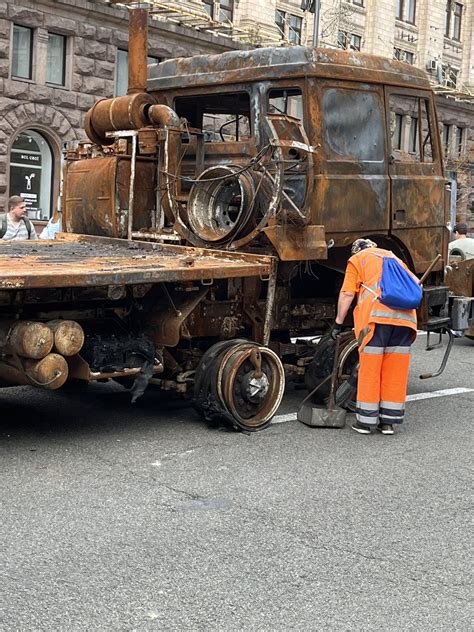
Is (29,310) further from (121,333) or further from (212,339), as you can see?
(212,339)

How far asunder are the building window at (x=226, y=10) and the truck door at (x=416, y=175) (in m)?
20.2

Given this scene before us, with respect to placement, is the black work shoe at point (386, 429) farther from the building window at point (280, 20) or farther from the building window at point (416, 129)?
the building window at point (280, 20)

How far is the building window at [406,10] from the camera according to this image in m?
38.9

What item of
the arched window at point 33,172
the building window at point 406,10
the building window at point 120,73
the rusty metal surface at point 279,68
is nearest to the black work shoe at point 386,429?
the rusty metal surface at point 279,68

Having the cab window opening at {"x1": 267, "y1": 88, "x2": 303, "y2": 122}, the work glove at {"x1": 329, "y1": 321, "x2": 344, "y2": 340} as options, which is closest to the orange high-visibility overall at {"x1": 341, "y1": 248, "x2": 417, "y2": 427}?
the work glove at {"x1": 329, "y1": 321, "x2": 344, "y2": 340}

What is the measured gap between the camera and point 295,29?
32.3 metres

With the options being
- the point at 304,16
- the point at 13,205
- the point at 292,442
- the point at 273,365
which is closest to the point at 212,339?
the point at 273,365

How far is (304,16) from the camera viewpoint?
1286 inches

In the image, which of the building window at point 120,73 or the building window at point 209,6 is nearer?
the building window at point 120,73

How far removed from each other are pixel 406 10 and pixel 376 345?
34.2 metres

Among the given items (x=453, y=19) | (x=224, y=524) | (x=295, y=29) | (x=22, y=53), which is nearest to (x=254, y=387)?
(x=224, y=524)

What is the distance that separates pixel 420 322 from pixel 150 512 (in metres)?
4.54

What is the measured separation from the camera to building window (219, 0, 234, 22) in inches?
1131

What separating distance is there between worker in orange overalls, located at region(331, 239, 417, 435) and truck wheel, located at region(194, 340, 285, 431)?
0.70m
